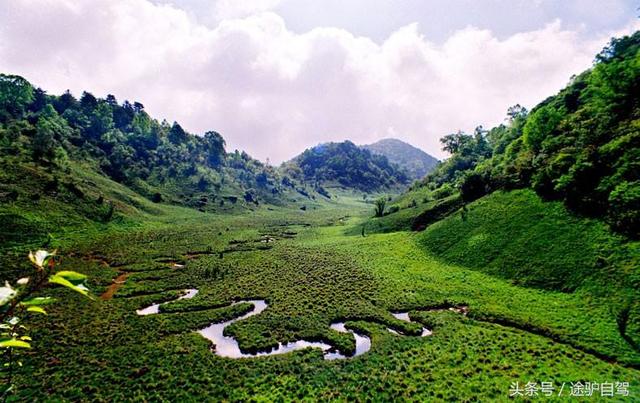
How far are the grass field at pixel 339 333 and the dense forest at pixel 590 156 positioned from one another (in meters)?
3.24

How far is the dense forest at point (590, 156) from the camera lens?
3834 cm

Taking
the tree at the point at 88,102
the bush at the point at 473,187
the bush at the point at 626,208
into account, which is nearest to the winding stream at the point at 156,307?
the bush at the point at 626,208

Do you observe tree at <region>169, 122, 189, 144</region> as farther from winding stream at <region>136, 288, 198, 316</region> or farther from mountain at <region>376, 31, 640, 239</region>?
winding stream at <region>136, 288, 198, 316</region>

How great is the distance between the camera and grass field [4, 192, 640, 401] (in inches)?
920

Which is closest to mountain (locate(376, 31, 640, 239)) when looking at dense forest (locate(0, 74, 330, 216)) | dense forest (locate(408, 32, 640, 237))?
dense forest (locate(408, 32, 640, 237))

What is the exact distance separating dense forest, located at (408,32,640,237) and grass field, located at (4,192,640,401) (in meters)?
3.24

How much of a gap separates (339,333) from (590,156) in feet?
142

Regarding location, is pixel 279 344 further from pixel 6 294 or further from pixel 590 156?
pixel 590 156

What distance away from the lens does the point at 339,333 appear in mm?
31594

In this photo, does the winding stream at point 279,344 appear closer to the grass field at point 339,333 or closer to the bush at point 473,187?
the grass field at point 339,333

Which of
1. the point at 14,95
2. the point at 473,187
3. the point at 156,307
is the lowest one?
the point at 156,307

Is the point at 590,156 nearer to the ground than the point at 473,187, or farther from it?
farther from it

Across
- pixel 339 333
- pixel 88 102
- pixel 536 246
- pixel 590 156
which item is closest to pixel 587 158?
pixel 590 156

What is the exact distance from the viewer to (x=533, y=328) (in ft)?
98.9
